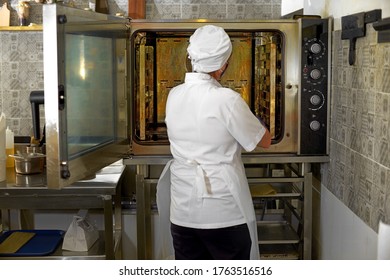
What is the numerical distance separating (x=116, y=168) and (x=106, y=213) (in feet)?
0.98

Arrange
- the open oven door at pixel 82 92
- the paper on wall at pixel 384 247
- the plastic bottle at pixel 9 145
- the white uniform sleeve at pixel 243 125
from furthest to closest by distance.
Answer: the plastic bottle at pixel 9 145, the white uniform sleeve at pixel 243 125, the open oven door at pixel 82 92, the paper on wall at pixel 384 247

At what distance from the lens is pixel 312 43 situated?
2.20 metres

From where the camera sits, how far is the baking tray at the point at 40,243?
2.19m

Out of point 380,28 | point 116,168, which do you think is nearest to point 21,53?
point 116,168

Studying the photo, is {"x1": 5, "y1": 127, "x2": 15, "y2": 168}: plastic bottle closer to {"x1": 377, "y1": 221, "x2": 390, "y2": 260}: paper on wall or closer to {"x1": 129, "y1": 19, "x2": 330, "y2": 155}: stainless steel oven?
{"x1": 129, "y1": 19, "x2": 330, "y2": 155}: stainless steel oven

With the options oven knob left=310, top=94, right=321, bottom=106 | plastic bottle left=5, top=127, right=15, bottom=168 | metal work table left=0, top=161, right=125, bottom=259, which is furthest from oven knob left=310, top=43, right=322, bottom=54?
plastic bottle left=5, top=127, right=15, bottom=168

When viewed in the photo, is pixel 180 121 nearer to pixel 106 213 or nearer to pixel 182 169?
pixel 182 169

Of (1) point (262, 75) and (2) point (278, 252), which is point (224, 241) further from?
(1) point (262, 75)

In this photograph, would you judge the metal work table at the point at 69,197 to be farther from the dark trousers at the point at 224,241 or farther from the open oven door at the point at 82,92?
the dark trousers at the point at 224,241

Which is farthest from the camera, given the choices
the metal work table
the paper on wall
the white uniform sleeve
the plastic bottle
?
the plastic bottle

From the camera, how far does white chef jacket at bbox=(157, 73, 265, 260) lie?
5.76 ft

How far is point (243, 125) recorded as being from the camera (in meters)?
1.76

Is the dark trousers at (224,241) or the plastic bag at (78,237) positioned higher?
the dark trousers at (224,241)

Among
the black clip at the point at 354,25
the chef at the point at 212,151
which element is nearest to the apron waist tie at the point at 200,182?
the chef at the point at 212,151
